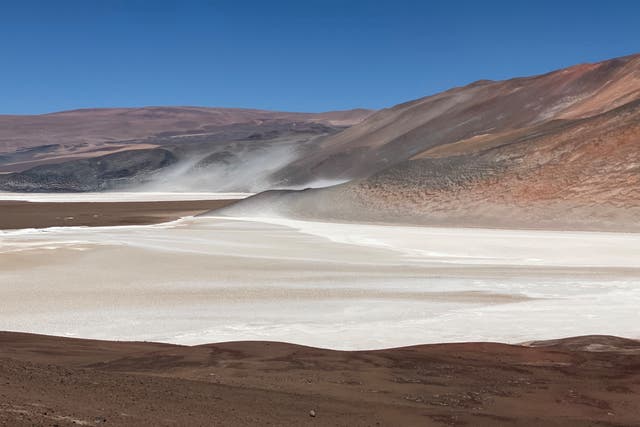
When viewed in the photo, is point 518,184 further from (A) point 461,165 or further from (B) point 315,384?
(B) point 315,384

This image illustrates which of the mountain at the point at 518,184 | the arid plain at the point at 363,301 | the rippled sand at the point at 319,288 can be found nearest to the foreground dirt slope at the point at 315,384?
the arid plain at the point at 363,301

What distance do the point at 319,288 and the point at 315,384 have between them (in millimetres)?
8915

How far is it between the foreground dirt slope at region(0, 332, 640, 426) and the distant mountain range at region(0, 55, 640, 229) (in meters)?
24.8

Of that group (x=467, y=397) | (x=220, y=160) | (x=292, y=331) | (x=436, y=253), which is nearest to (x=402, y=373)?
(x=467, y=397)

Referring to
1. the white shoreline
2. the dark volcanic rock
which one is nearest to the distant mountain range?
the dark volcanic rock

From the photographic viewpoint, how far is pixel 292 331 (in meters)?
12.6

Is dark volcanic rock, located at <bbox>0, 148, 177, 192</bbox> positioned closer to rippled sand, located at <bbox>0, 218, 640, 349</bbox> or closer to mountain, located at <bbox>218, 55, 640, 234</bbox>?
mountain, located at <bbox>218, 55, 640, 234</bbox>

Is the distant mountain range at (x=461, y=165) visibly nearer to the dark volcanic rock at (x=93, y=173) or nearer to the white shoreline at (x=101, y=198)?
the dark volcanic rock at (x=93, y=173)

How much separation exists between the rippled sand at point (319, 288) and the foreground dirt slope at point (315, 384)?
1382 millimetres

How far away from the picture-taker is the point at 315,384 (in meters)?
8.32

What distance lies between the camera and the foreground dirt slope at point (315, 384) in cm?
653

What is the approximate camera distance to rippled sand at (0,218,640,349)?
504 inches

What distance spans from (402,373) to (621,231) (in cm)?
2581

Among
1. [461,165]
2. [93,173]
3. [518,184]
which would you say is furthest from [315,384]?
[93,173]
